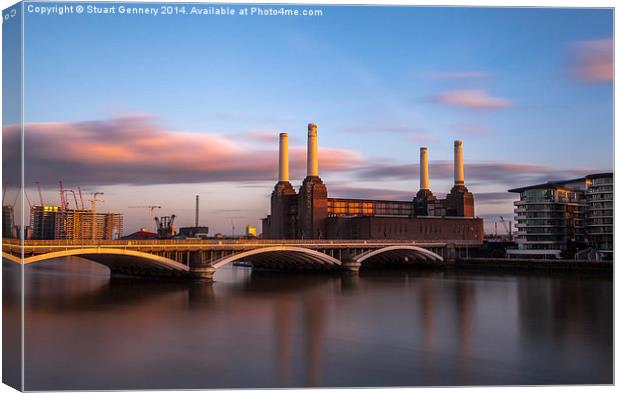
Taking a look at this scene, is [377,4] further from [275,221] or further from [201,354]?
[275,221]

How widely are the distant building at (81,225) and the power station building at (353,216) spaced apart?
48.8 ft

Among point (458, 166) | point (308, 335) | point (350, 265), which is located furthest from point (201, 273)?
point (458, 166)

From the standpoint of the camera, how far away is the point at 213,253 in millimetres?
37438

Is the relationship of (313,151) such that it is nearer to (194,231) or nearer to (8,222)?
(194,231)

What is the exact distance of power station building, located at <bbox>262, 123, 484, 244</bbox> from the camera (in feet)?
193

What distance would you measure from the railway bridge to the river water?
1195 millimetres

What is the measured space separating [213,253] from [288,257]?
9434 millimetres

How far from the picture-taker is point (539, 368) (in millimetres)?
14469

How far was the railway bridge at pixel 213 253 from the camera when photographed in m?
28.5

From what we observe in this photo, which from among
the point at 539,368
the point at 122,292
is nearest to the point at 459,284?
the point at 122,292

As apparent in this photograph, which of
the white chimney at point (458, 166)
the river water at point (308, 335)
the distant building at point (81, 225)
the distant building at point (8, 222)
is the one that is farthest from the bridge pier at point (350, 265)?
the distant building at point (8, 222)

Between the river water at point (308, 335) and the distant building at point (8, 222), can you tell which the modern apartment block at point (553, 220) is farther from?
the distant building at point (8, 222)

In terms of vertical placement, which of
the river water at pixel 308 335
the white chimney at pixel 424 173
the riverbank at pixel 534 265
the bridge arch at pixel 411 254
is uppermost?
the white chimney at pixel 424 173

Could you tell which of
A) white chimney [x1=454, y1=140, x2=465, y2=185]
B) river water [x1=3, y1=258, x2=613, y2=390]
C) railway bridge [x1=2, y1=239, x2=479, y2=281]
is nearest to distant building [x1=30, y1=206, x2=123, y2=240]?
railway bridge [x1=2, y1=239, x2=479, y2=281]
